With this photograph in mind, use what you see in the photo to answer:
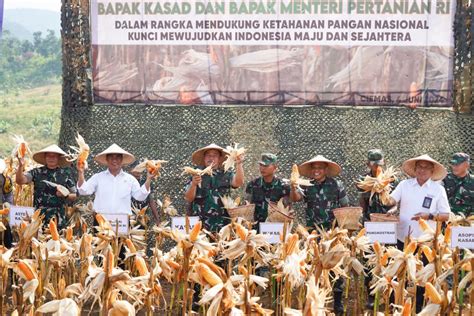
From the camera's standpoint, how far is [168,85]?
10.2 m

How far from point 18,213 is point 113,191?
0.90 m

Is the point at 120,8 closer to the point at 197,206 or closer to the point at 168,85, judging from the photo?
the point at 168,85

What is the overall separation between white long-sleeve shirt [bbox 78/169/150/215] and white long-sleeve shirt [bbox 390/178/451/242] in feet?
7.88

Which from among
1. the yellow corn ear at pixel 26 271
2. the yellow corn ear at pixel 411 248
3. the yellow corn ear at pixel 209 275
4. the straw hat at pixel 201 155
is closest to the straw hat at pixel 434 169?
the straw hat at pixel 201 155

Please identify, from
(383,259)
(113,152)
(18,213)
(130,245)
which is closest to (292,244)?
(383,259)

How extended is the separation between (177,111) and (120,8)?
1401mm

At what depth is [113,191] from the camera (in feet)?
26.7

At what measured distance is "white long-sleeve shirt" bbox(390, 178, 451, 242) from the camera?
749 centimetres

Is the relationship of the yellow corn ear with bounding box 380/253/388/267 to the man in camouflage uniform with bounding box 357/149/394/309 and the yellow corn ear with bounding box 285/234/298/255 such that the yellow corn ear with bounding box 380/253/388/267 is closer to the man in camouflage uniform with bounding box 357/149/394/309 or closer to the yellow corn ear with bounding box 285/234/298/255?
the yellow corn ear with bounding box 285/234/298/255

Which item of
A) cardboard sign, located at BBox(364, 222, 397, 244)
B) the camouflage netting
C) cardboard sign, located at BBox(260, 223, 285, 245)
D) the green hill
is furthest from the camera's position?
the green hill

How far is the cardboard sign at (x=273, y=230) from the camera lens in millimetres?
6992

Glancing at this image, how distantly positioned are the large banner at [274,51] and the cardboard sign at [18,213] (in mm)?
2797

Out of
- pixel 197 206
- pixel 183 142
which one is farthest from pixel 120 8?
pixel 197 206

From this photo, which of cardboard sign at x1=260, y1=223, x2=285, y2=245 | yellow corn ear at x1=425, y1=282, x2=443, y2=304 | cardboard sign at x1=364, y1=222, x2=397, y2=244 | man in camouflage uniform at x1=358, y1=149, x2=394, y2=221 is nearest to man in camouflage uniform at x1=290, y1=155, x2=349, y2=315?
man in camouflage uniform at x1=358, y1=149, x2=394, y2=221
